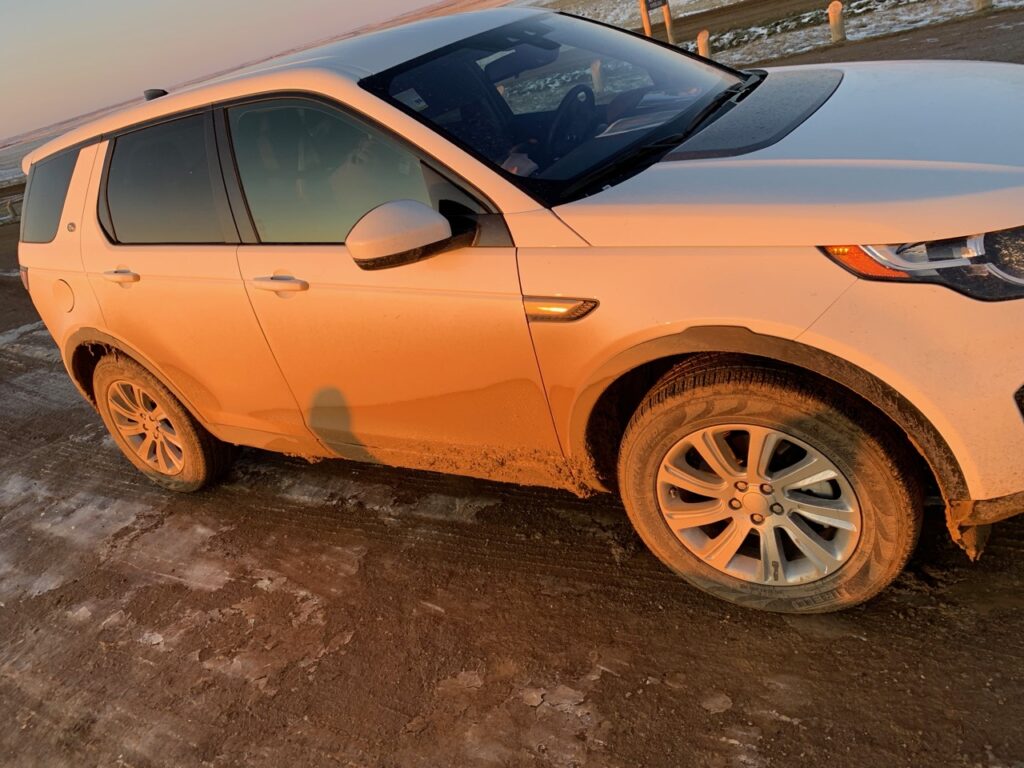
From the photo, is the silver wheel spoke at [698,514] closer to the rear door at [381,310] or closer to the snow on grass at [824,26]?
the rear door at [381,310]

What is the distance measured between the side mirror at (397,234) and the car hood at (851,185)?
1.31ft

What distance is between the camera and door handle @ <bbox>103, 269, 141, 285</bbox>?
11.6ft

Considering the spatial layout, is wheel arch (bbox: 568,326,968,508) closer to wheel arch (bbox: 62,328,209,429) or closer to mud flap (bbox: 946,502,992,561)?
mud flap (bbox: 946,502,992,561)

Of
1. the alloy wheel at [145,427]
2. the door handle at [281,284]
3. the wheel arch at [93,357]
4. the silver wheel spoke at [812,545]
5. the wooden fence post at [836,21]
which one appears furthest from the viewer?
the wooden fence post at [836,21]

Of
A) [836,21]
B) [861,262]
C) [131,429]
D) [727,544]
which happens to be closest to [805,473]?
[727,544]

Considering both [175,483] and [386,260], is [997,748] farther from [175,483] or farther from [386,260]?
[175,483]

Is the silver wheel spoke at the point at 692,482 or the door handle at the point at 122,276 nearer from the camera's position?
the silver wheel spoke at the point at 692,482

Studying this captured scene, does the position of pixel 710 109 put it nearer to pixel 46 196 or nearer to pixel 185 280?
pixel 185 280

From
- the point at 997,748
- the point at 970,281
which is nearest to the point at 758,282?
the point at 970,281

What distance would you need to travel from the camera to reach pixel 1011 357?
1890 mm

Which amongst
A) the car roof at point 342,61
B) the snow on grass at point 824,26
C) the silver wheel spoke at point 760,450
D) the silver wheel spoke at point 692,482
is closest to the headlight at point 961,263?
the silver wheel spoke at point 760,450

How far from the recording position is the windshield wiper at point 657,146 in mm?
2535

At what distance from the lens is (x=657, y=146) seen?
2686 mm

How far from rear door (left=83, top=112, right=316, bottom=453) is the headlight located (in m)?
2.24
